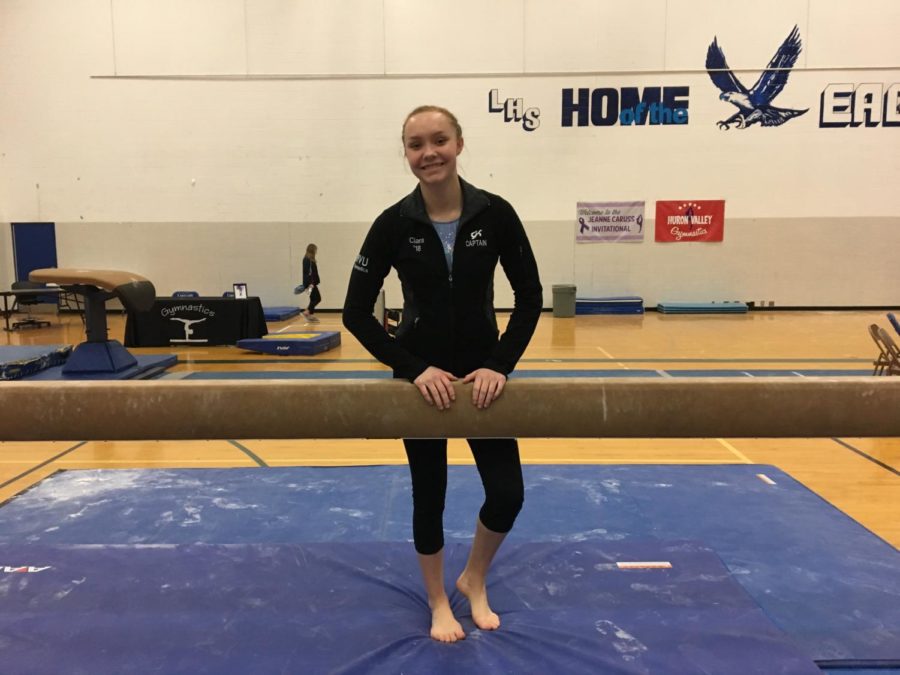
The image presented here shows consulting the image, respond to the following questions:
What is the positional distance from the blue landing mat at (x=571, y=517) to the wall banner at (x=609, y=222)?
31.3 feet

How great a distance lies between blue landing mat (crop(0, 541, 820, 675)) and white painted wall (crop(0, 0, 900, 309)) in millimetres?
10709

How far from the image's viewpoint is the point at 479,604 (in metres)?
2.19

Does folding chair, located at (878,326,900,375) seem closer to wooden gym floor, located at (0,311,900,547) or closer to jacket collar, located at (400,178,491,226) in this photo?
wooden gym floor, located at (0,311,900,547)

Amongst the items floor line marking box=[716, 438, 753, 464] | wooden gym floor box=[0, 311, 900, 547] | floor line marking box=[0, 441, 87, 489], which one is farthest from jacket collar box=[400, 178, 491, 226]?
floor line marking box=[0, 441, 87, 489]

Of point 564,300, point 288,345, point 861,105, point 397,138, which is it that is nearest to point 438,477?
point 288,345

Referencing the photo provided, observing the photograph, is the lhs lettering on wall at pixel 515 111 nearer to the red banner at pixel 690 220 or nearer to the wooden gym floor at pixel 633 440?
the red banner at pixel 690 220

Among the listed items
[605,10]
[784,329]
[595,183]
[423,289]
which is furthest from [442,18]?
[423,289]

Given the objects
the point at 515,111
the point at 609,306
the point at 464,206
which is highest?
the point at 515,111

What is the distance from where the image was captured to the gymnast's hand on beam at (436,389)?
1.84m

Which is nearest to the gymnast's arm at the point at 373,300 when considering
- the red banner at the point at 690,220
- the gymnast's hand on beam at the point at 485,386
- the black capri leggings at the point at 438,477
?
the gymnast's hand on beam at the point at 485,386

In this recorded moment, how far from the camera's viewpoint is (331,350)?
333 inches

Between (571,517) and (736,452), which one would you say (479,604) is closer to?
(571,517)

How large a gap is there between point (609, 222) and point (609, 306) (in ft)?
5.80

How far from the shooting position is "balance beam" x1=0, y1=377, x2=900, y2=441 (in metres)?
1.88
